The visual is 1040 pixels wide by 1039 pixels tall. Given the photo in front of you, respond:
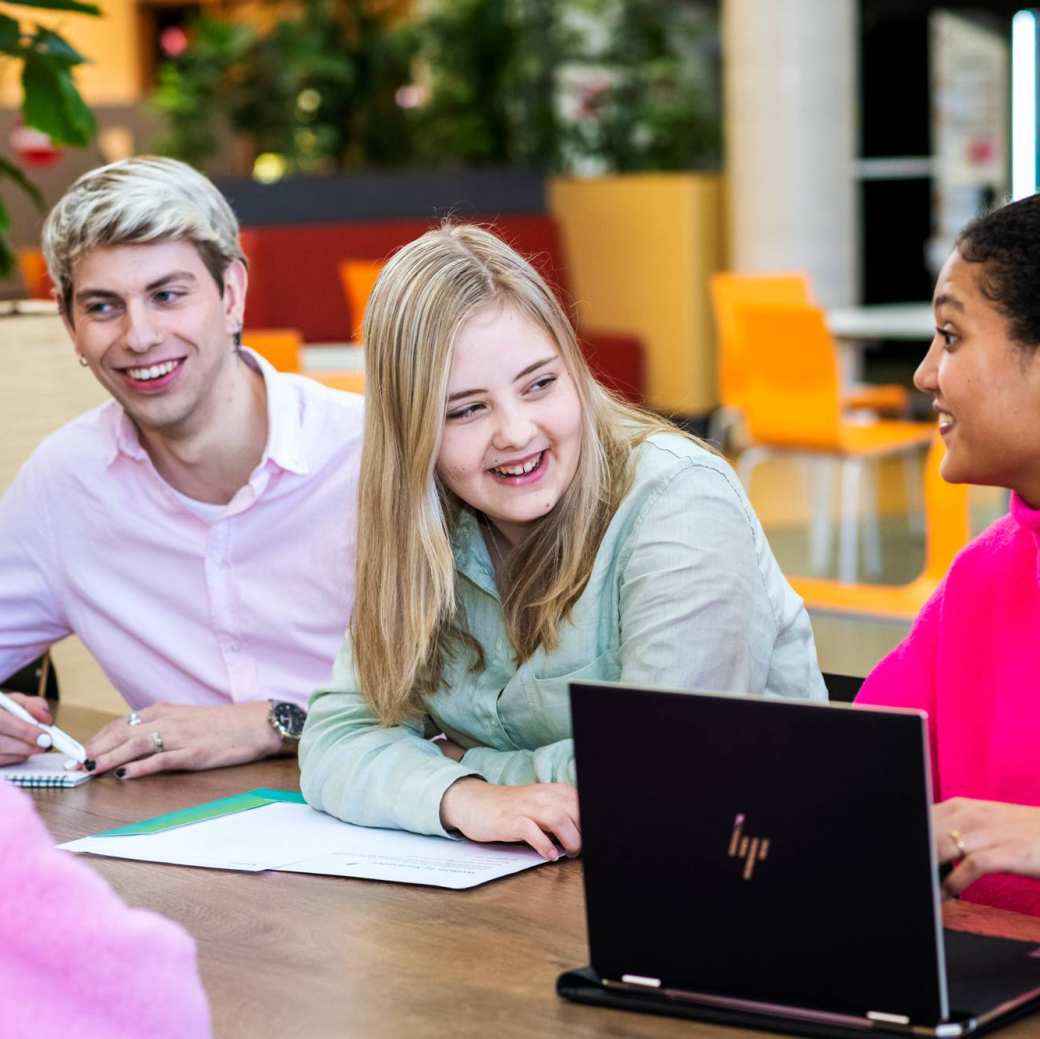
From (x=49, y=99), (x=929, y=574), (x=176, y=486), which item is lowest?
(x=929, y=574)

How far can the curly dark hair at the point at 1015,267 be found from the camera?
4.85ft

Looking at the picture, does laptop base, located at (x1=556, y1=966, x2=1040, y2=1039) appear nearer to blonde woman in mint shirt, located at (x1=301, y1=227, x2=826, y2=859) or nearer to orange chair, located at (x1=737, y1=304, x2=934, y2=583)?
blonde woman in mint shirt, located at (x1=301, y1=227, x2=826, y2=859)

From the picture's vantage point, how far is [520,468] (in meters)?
1.76

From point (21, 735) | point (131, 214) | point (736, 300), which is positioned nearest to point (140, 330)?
point (131, 214)

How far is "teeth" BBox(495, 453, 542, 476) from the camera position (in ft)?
5.76

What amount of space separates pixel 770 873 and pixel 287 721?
1.04m

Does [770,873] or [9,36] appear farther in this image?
[9,36]

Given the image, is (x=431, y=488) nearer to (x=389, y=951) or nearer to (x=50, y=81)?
(x=389, y=951)

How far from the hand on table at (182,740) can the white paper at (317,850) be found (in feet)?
0.75

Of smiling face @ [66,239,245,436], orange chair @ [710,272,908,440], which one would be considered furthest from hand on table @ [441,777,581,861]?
orange chair @ [710,272,908,440]

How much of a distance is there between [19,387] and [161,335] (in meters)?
0.71

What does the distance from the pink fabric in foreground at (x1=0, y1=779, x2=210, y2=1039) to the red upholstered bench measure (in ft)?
26.8

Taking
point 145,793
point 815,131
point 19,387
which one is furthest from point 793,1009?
point 815,131

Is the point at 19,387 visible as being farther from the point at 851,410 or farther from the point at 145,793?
the point at 851,410
